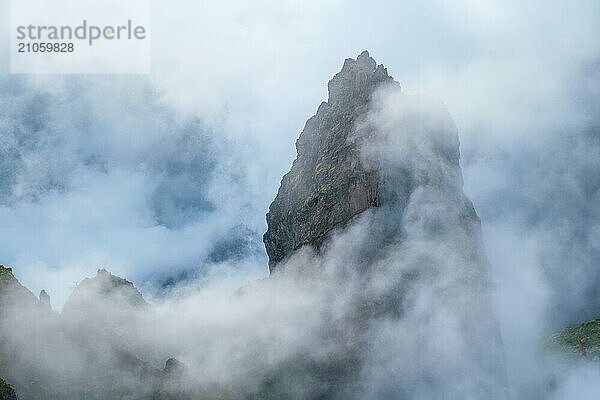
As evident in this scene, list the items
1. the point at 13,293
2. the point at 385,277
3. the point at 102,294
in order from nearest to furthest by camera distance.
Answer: the point at 13,293, the point at 385,277, the point at 102,294

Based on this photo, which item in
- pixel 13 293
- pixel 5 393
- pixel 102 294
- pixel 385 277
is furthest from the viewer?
pixel 102 294

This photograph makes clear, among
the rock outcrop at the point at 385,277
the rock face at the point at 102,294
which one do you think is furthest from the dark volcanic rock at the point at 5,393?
the rock outcrop at the point at 385,277

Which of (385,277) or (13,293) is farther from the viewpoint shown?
(385,277)

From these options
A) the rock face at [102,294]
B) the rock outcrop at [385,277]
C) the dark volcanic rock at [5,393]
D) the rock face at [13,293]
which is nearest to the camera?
the dark volcanic rock at [5,393]

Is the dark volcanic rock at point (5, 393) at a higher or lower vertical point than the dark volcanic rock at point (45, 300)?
lower

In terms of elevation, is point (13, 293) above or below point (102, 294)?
below

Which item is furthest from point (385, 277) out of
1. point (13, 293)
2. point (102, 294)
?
point (13, 293)

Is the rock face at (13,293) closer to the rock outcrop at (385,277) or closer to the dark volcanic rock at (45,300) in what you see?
the dark volcanic rock at (45,300)

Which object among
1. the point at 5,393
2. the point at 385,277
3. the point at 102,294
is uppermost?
the point at 102,294

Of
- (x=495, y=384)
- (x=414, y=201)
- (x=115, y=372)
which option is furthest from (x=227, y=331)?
(x=495, y=384)

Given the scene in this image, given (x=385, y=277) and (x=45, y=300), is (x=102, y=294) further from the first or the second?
(x=385, y=277)

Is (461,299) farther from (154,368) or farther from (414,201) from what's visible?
(154,368)

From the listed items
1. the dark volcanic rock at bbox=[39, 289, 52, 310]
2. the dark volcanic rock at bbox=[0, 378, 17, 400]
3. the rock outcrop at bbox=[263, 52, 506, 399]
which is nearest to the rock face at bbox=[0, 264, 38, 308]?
the dark volcanic rock at bbox=[39, 289, 52, 310]

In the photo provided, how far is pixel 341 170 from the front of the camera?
627ft
